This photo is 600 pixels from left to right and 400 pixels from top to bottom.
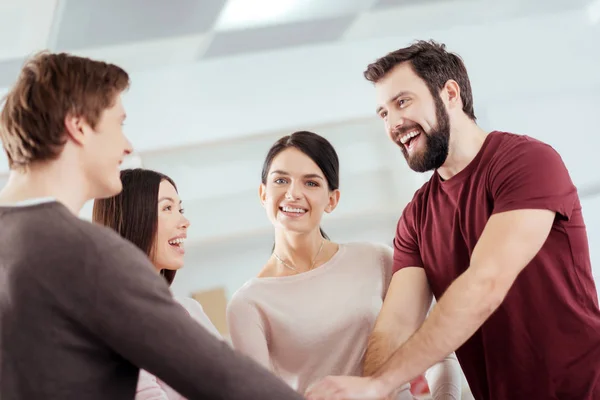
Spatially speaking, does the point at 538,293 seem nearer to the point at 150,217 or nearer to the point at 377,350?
the point at 377,350

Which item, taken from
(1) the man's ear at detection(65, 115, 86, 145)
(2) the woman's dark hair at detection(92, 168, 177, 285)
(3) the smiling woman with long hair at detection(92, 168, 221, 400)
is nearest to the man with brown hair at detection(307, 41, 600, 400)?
(3) the smiling woman with long hair at detection(92, 168, 221, 400)

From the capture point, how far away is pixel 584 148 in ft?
17.7

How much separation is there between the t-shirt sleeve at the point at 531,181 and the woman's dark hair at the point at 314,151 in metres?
0.62

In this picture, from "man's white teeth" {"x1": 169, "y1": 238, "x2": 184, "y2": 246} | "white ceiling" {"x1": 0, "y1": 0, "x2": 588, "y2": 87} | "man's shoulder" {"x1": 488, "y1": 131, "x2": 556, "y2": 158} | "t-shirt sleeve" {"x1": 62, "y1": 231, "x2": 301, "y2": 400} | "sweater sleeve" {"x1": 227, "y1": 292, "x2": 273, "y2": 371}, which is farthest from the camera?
"white ceiling" {"x1": 0, "y1": 0, "x2": 588, "y2": 87}

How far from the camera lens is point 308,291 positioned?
7.18 feet

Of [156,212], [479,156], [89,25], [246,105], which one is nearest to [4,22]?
[89,25]

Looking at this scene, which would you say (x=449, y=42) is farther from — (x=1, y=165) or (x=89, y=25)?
(x=1, y=165)

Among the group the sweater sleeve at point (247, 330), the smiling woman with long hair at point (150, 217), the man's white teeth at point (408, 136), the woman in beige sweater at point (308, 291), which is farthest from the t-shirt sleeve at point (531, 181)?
the smiling woman with long hair at point (150, 217)

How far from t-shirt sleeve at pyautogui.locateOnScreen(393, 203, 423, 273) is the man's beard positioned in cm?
13

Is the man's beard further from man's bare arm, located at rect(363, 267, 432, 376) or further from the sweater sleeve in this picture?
the sweater sleeve

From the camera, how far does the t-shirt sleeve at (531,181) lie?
1741 mm

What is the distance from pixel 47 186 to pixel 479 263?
37.3 inches

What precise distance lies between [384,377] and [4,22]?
317cm

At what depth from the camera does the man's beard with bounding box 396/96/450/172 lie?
200 cm
